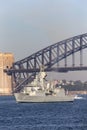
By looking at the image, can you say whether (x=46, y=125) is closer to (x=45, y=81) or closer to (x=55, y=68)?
(x=45, y=81)

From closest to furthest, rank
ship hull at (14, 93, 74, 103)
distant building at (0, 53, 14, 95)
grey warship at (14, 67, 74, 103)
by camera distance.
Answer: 1. ship hull at (14, 93, 74, 103)
2. grey warship at (14, 67, 74, 103)
3. distant building at (0, 53, 14, 95)

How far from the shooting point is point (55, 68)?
5960 inches

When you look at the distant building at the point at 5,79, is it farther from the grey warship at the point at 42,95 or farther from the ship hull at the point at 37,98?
the ship hull at the point at 37,98

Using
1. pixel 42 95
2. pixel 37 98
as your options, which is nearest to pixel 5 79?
pixel 37 98

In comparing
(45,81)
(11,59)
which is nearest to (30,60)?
(11,59)

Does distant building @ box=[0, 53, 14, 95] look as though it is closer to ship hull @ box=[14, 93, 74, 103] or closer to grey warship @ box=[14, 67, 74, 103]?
grey warship @ box=[14, 67, 74, 103]

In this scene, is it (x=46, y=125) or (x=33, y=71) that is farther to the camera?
(x=33, y=71)

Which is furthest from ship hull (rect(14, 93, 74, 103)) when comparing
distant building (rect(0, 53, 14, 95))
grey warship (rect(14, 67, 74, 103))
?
distant building (rect(0, 53, 14, 95))

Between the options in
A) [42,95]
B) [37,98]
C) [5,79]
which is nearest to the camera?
[42,95]

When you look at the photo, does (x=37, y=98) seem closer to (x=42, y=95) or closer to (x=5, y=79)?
(x=42, y=95)

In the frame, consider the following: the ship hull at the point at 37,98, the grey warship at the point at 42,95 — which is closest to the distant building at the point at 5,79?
the grey warship at the point at 42,95

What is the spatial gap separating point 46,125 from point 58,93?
52.3m

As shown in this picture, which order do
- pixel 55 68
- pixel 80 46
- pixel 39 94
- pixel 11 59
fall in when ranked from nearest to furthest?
pixel 39 94 → pixel 55 68 → pixel 80 46 → pixel 11 59

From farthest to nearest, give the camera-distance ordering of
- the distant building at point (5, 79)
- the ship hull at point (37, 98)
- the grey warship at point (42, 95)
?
the distant building at point (5, 79)
the grey warship at point (42, 95)
the ship hull at point (37, 98)
